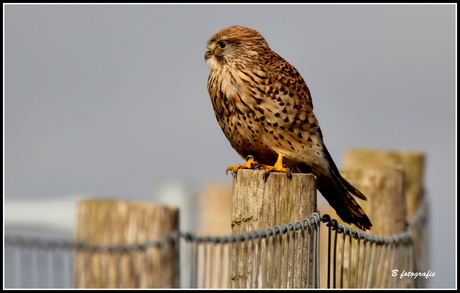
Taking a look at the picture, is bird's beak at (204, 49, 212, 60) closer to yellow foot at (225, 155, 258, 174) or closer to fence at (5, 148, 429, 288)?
yellow foot at (225, 155, 258, 174)

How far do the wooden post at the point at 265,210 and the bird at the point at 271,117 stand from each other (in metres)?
0.98

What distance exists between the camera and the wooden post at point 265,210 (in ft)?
12.2

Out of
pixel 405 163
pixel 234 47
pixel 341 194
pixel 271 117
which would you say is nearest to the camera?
pixel 271 117

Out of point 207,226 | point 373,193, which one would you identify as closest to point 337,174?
point 373,193

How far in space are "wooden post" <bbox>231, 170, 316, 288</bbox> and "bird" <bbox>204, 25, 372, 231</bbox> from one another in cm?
98

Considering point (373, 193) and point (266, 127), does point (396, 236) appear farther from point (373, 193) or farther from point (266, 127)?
point (266, 127)

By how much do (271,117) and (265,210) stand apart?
1.33m

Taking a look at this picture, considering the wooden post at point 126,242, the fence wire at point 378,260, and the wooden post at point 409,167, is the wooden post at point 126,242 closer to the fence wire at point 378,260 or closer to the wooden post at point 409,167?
the fence wire at point 378,260

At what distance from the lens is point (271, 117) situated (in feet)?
16.5

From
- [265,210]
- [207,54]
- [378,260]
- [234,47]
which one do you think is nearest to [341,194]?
[378,260]

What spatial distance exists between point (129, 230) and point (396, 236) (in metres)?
1.93

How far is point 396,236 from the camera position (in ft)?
17.3

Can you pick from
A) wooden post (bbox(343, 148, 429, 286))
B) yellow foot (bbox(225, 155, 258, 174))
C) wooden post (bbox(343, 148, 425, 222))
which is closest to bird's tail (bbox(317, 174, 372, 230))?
yellow foot (bbox(225, 155, 258, 174))

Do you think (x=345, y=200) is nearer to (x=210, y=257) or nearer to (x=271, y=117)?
(x=271, y=117)
